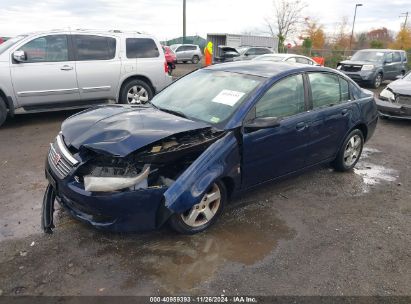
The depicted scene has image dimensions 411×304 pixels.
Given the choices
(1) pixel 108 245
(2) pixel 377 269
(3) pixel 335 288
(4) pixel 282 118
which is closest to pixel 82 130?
(1) pixel 108 245

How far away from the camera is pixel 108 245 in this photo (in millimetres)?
3414

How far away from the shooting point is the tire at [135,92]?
8.37 m

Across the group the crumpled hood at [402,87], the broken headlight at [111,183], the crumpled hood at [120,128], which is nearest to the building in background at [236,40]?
the crumpled hood at [402,87]

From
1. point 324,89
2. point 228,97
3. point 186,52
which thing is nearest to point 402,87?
point 324,89

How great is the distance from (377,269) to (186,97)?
104 inches

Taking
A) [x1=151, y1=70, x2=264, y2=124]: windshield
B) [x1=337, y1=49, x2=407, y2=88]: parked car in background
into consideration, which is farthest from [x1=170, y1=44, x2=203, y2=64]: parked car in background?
[x1=151, y1=70, x2=264, y2=124]: windshield

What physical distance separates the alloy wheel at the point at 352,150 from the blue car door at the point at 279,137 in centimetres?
118

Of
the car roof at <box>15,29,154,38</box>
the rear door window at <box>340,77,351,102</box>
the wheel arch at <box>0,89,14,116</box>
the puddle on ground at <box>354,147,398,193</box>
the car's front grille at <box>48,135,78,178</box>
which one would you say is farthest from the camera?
the car roof at <box>15,29,154,38</box>

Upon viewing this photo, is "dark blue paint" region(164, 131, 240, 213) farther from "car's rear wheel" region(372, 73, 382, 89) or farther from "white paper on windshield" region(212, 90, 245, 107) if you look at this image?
"car's rear wheel" region(372, 73, 382, 89)

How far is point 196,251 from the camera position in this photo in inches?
133

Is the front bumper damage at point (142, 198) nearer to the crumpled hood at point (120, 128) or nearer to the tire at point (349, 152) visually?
the crumpled hood at point (120, 128)

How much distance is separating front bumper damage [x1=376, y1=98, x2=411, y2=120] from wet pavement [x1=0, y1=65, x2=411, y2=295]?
4360 millimetres

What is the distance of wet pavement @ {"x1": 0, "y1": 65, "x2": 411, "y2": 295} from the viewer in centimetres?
295

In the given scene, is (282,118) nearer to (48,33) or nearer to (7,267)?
(7,267)
